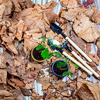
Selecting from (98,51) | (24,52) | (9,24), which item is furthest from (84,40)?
(9,24)

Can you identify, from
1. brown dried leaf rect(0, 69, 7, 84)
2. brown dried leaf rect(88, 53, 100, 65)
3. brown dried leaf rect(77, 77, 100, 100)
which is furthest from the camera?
brown dried leaf rect(88, 53, 100, 65)

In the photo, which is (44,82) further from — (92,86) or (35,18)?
(35,18)

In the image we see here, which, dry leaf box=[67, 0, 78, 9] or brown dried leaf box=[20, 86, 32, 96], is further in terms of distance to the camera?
dry leaf box=[67, 0, 78, 9]

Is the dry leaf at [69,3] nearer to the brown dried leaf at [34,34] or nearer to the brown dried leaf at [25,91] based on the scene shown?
the brown dried leaf at [34,34]

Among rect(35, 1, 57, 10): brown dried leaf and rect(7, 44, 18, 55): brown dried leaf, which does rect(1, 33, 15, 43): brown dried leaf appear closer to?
rect(7, 44, 18, 55): brown dried leaf

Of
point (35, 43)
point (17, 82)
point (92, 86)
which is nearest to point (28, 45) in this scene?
point (35, 43)

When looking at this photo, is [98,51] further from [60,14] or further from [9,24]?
[9,24]

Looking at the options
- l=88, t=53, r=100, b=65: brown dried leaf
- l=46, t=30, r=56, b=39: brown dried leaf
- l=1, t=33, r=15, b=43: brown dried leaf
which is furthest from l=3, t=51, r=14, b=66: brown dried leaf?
l=88, t=53, r=100, b=65: brown dried leaf

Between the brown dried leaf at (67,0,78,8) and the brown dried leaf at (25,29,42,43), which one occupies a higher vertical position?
the brown dried leaf at (67,0,78,8)
